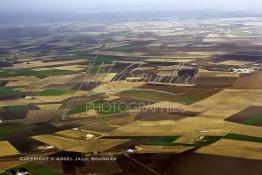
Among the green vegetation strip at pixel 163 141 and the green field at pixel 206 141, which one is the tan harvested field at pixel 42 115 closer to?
the green vegetation strip at pixel 163 141

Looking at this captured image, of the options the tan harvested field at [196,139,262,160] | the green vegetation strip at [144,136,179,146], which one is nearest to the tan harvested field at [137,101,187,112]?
the green vegetation strip at [144,136,179,146]

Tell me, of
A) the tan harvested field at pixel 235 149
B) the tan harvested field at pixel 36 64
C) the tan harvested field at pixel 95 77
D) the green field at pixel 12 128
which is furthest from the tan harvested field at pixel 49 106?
the tan harvested field at pixel 36 64

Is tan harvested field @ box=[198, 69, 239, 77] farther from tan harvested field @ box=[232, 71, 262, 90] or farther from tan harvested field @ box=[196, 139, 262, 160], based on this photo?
tan harvested field @ box=[196, 139, 262, 160]

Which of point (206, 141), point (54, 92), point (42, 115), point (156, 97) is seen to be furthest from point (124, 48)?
point (206, 141)

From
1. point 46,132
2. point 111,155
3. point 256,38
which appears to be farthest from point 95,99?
point 256,38

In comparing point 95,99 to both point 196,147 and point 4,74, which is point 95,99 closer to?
point 196,147

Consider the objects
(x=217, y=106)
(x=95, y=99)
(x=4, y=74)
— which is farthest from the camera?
(x=4, y=74)
